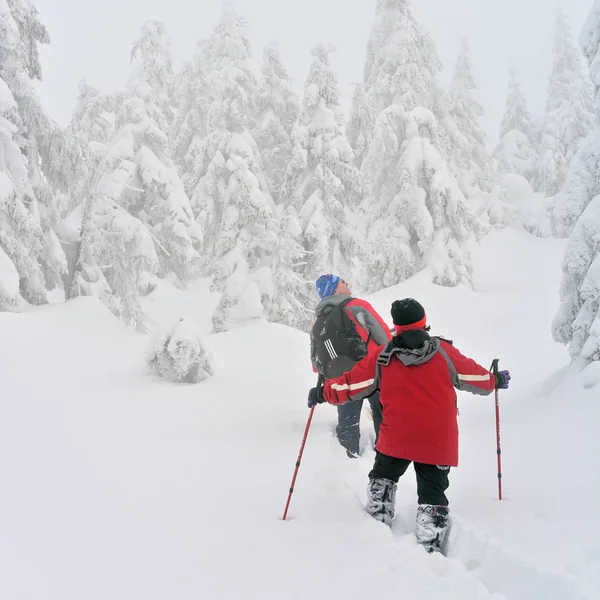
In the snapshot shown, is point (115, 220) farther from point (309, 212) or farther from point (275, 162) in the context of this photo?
point (275, 162)

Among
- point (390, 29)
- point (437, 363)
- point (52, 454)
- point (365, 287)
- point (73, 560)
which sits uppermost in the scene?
point (390, 29)

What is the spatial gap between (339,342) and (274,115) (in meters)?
24.0

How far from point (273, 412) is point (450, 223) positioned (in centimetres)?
1454

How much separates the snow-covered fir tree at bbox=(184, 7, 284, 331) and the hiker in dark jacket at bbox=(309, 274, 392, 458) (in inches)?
373

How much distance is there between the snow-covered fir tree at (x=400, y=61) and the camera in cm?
2166

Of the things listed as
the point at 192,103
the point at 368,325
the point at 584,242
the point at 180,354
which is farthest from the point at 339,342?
the point at 192,103

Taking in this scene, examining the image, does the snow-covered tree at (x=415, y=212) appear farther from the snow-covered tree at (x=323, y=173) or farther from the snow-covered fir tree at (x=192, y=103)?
the snow-covered fir tree at (x=192, y=103)

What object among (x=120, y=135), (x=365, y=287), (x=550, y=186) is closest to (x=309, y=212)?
(x=365, y=287)

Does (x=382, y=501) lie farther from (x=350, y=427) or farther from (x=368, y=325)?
(x=368, y=325)

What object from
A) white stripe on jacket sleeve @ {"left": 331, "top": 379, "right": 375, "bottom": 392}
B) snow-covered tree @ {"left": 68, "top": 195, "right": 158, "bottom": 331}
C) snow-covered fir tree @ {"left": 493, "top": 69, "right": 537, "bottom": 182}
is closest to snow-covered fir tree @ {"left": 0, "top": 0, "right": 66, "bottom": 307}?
snow-covered tree @ {"left": 68, "top": 195, "right": 158, "bottom": 331}

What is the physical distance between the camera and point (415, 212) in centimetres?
2012

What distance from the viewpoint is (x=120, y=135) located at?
75.4ft

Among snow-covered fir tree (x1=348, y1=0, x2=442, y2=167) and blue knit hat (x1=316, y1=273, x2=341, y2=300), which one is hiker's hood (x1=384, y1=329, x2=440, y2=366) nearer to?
blue knit hat (x1=316, y1=273, x2=341, y2=300)

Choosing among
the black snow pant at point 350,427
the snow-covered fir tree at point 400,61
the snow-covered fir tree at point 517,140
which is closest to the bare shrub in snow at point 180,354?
the black snow pant at point 350,427
